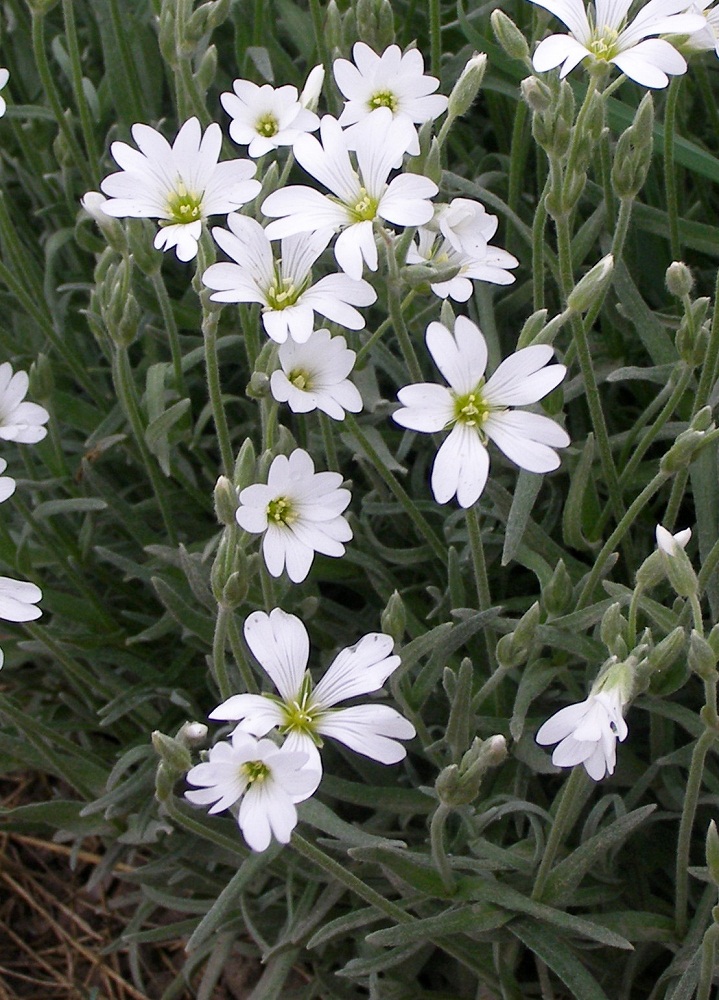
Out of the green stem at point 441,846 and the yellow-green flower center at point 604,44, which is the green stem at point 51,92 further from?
the green stem at point 441,846

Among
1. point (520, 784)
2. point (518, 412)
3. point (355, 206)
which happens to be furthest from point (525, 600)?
point (355, 206)

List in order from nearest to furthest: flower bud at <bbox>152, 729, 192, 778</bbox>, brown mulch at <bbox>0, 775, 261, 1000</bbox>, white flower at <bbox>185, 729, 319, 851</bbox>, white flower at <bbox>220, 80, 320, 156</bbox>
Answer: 1. white flower at <bbox>185, 729, 319, 851</bbox>
2. flower bud at <bbox>152, 729, 192, 778</bbox>
3. white flower at <bbox>220, 80, 320, 156</bbox>
4. brown mulch at <bbox>0, 775, 261, 1000</bbox>

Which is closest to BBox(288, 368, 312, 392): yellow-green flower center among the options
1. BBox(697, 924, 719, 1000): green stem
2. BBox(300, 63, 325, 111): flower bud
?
BBox(300, 63, 325, 111): flower bud

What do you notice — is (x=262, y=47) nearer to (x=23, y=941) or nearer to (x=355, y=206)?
(x=355, y=206)

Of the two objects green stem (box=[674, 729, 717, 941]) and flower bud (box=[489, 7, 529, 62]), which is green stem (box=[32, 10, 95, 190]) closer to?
flower bud (box=[489, 7, 529, 62])

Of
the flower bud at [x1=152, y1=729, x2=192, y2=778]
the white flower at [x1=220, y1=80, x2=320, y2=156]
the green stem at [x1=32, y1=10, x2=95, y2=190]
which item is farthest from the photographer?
the green stem at [x1=32, y1=10, x2=95, y2=190]

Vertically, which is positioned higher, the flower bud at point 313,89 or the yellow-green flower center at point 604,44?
the yellow-green flower center at point 604,44

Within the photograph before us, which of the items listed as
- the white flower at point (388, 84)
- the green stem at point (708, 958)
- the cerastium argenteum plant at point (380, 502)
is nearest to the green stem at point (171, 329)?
the cerastium argenteum plant at point (380, 502)
